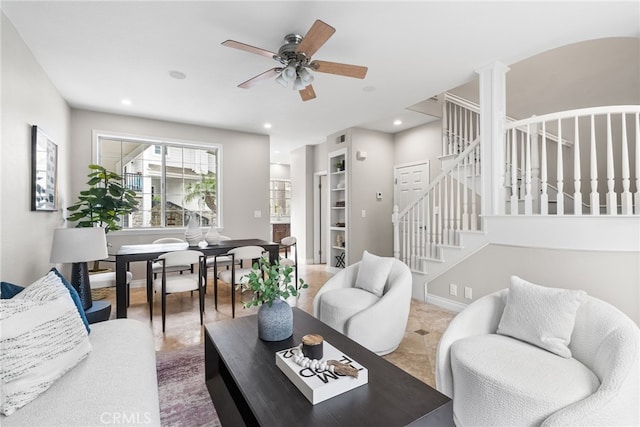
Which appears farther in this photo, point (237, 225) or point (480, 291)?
point (237, 225)

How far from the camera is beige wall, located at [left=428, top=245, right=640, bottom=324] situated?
7.47 feet

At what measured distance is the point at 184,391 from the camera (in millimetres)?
1931

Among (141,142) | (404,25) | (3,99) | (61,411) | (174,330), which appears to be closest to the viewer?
(61,411)

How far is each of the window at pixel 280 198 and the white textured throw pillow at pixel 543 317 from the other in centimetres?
724

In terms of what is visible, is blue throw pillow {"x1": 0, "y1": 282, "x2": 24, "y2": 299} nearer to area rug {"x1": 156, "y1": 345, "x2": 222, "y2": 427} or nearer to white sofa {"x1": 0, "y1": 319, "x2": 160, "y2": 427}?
Result: white sofa {"x1": 0, "y1": 319, "x2": 160, "y2": 427}

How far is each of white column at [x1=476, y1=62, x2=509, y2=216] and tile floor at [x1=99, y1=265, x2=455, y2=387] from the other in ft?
4.36

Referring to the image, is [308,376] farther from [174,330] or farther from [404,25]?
[404,25]

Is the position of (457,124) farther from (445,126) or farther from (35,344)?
(35,344)

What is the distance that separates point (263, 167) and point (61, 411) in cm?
483

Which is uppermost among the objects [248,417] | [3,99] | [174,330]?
[3,99]

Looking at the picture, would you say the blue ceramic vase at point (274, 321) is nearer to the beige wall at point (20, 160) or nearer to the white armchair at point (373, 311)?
the white armchair at point (373, 311)

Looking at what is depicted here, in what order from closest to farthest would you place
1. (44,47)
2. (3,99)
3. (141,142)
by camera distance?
(3,99) → (44,47) → (141,142)

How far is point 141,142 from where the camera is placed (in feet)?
15.5

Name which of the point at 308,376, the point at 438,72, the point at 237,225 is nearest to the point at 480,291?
the point at 438,72
